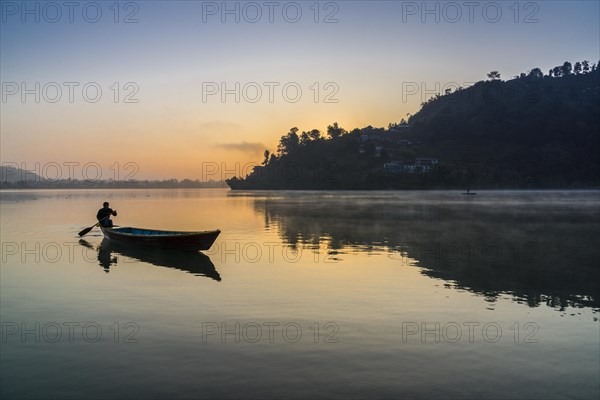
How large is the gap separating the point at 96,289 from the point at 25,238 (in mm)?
24228

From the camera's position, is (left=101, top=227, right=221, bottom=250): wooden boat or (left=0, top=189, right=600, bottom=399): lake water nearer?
(left=0, top=189, right=600, bottom=399): lake water

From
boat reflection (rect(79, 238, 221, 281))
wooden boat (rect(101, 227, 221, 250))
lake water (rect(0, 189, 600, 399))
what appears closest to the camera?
lake water (rect(0, 189, 600, 399))

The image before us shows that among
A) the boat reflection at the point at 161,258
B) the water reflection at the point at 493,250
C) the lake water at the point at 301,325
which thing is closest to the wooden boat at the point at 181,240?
the boat reflection at the point at 161,258

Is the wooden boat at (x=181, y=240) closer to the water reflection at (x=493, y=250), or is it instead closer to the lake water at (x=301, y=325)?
the lake water at (x=301, y=325)

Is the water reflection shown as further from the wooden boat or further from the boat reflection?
the boat reflection

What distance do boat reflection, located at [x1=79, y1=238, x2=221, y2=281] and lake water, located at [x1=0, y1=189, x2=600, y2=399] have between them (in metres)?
0.15

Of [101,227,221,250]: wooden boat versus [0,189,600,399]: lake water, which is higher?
[101,227,221,250]: wooden boat

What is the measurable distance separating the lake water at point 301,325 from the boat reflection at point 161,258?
0.15 metres

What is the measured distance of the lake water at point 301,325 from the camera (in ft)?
33.3

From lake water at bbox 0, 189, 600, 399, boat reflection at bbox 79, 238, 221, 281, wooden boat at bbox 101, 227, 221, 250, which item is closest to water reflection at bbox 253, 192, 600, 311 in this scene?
lake water at bbox 0, 189, 600, 399

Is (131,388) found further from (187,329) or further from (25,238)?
(25,238)

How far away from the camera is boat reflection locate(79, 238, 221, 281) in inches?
963

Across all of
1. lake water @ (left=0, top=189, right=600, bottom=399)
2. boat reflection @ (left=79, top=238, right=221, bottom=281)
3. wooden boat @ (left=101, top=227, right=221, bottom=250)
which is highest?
wooden boat @ (left=101, top=227, right=221, bottom=250)

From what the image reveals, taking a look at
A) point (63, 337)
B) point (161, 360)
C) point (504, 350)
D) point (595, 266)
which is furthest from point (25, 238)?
point (595, 266)
